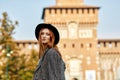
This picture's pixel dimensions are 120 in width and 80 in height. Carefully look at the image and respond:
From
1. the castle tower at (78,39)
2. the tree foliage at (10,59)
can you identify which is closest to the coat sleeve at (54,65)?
the tree foliage at (10,59)

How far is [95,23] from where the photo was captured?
5556cm

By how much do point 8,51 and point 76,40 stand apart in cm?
2241

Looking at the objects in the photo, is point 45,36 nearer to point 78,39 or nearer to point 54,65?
point 54,65

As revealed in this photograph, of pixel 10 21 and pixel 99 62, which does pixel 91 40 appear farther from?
pixel 10 21

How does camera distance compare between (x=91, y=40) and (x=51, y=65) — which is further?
(x=91, y=40)

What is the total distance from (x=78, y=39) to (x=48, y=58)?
4996 cm

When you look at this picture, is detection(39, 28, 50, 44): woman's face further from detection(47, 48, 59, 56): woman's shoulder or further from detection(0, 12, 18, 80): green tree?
detection(0, 12, 18, 80): green tree

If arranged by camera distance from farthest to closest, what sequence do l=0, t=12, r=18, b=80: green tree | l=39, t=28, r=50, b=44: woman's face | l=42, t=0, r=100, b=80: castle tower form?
l=42, t=0, r=100, b=80: castle tower
l=0, t=12, r=18, b=80: green tree
l=39, t=28, r=50, b=44: woman's face

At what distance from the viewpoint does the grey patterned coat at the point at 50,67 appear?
4258mm

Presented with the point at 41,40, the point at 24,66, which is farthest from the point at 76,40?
the point at 41,40

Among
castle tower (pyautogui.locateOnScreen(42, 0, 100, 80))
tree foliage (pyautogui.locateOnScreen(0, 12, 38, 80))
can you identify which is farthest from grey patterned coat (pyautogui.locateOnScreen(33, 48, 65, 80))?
castle tower (pyautogui.locateOnScreen(42, 0, 100, 80))

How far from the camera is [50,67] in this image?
4270mm

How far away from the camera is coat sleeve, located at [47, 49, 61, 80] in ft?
13.9

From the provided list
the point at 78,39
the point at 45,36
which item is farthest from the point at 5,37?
the point at 45,36
